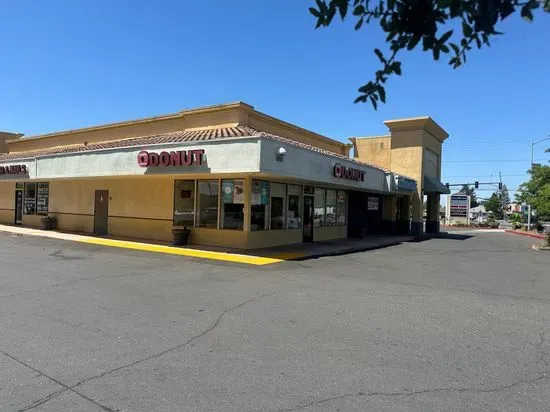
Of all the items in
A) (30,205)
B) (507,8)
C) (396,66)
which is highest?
(507,8)

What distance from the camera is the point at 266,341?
243 inches

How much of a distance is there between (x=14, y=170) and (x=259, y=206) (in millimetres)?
14656

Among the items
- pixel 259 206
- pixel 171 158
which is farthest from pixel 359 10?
pixel 259 206

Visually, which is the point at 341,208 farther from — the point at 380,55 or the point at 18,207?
the point at 380,55

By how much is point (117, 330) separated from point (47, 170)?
1821cm

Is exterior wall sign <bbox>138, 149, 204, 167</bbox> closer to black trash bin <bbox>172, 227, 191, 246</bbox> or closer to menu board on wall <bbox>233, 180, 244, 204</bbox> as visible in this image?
menu board on wall <bbox>233, 180, 244, 204</bbox>

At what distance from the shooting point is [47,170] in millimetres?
22312

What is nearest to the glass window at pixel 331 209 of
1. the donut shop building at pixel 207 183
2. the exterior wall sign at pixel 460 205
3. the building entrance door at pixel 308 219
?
the donut shop building at pixel 207 183

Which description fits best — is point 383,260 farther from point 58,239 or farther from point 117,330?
point 58,239

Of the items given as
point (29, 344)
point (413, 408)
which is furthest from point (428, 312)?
point (29, 344)

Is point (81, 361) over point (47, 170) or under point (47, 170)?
under

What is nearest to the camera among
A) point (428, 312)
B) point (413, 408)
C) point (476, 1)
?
point (476, 1)

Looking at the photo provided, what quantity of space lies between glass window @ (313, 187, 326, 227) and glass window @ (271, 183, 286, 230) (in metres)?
2.62

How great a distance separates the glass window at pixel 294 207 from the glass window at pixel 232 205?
277 centimetres
